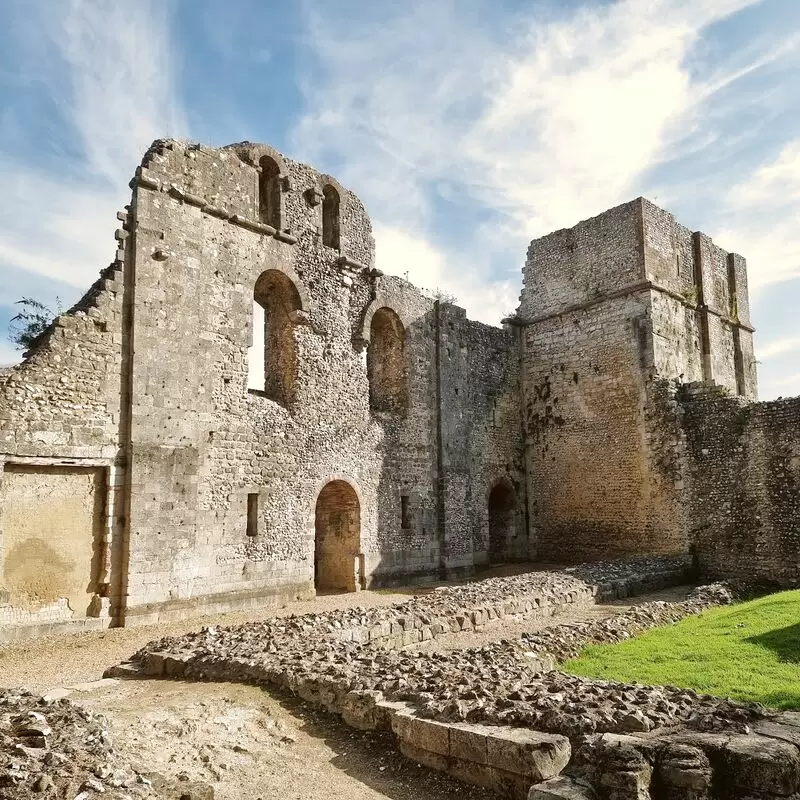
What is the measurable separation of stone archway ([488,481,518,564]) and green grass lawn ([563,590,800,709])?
9.66 metres

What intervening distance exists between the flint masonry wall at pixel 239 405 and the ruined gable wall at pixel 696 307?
5.63 metres

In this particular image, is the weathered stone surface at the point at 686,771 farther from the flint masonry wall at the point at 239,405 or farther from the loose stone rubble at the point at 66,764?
the flint masonry wall at the point at 239,405

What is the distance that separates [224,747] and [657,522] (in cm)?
1425

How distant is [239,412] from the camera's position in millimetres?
13586

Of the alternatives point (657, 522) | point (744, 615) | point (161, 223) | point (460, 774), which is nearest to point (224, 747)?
point (460, 774)

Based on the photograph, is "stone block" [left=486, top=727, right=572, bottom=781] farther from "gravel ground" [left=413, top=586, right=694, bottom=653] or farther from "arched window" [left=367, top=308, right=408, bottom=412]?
"arched window" [left=367, top=308, right=408, bottom=412]

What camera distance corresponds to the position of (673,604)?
11.7 meters

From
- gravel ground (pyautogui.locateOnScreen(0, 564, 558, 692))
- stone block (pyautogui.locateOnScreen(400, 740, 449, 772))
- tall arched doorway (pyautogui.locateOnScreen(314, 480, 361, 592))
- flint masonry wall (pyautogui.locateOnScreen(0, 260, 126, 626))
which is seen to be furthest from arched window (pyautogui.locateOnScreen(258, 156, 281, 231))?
stone block (pyautogui.locateOnScreen(400, 740, 449, 772))

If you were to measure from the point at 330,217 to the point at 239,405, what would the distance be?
226 inches

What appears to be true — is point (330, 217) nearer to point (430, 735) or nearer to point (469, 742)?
point (430, 735)

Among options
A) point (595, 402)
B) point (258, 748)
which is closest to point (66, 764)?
point (258, 748)

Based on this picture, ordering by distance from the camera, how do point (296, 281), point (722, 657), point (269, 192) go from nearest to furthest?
point (722, 657) < point (296, 281) < point (269, 192)

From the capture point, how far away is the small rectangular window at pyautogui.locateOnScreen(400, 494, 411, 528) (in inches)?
677

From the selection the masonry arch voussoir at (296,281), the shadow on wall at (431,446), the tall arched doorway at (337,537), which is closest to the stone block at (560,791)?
the tall arched doorway at (337,537)
